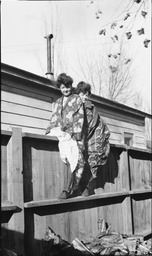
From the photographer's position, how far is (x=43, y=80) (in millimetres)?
8164

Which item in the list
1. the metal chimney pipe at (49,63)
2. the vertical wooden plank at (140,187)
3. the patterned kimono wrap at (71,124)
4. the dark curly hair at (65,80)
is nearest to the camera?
the patterned kimono wrap at (71,124)

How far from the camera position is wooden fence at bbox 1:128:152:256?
346cm

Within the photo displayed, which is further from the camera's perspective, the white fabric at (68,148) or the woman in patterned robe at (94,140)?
Result: the woman in patterned robe at (94,140)

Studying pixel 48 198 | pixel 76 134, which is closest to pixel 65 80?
pixel 76 134

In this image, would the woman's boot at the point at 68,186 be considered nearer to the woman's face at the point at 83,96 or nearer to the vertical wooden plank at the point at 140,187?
the woman's face at the point at 83,96

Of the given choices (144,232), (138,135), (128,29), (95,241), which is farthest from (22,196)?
(138,135)

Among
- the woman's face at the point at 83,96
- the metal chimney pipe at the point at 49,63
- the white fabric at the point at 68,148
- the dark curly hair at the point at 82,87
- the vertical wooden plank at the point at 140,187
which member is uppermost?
the metal chimney pipe at the point at 49,63

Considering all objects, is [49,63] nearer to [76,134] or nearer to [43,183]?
[76,134]

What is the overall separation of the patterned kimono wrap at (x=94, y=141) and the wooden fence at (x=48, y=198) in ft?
0.98

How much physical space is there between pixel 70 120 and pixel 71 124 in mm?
63

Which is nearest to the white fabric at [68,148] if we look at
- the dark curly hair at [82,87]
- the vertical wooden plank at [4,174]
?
the vertical wooden plank at [4,174]

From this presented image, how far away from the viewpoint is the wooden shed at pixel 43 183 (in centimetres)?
349

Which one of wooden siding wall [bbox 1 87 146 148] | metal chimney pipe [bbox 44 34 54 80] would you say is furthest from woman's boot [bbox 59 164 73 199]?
metal chimney pipe [bbox 44 34 54 80]

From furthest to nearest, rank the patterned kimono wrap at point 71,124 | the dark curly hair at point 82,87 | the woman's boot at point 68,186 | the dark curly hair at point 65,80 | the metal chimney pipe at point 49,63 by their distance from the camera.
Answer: the metal chimney pipe at point 49,63 < the dark curly hair at point 82,87 < the dark curly hair at point 65,80 < the patterned kimono wrap at point 71,124 < the woman's boot at point 68,186
